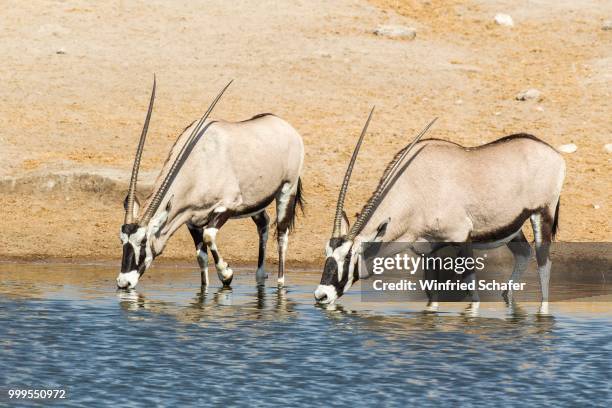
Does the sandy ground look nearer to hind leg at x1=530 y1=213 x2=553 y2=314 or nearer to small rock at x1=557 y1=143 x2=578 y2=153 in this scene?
small rock at x1=557 y1=143 x2=578 y2=153

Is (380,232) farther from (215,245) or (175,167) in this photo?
(175,167)

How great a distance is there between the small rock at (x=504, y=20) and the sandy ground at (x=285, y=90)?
213 millimetres

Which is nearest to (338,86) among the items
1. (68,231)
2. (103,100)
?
(103,100)

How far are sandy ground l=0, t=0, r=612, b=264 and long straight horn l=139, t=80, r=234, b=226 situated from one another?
9.87ft

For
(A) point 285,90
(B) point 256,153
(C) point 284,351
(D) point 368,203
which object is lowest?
(C) point 284,351

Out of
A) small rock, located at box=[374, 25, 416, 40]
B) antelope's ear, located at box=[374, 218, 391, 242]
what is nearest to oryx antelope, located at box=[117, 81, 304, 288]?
antelope's ear, located at box=[374, 218, 391, 242]

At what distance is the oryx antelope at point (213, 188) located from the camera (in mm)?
12328

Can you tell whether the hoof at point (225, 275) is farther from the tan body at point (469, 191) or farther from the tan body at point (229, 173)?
the tan body at point (469, 191)

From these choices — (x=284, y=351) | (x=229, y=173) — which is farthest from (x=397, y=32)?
(x=284, y=351)

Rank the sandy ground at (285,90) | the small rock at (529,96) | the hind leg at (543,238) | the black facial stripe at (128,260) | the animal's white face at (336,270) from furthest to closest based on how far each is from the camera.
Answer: the small rock at (529,96) < the sandy ground at (285,90) < the hind leg at (543,238) < the black facial stripe at (128,260) < the animal's white face at (336,270)

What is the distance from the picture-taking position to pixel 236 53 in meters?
28.0

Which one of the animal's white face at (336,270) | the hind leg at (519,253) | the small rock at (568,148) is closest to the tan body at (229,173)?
the animal's white face at (336,270)

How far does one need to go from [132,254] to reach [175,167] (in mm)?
1321

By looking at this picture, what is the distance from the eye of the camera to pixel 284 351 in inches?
376
